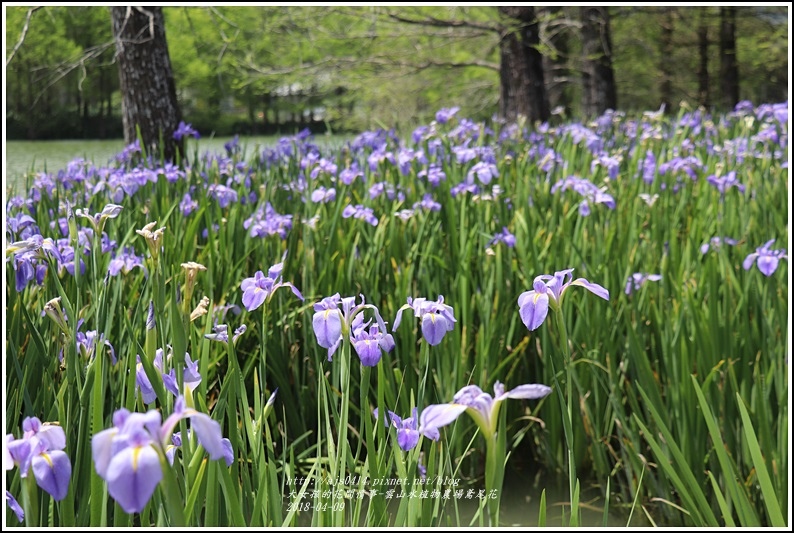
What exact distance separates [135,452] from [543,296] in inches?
22.0

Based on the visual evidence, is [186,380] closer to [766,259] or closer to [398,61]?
[766,259]

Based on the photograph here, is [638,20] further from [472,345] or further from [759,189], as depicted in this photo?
[472,345]

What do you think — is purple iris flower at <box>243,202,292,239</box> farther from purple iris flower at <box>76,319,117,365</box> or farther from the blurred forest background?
the blurred forest background

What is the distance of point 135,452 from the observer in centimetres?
56

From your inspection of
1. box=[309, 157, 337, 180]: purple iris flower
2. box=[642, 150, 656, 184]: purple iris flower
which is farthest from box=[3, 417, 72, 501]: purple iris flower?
box=[642, 150, 656, 184]: purple iris flower

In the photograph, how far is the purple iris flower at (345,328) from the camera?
0.96 m

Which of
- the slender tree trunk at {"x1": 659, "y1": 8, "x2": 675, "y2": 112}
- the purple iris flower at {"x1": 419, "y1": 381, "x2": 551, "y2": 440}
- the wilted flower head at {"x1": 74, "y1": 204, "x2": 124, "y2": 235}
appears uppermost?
the slender tree trunk at {"x1": 659, "y1": 8, "x2": 675, "y2": 112}

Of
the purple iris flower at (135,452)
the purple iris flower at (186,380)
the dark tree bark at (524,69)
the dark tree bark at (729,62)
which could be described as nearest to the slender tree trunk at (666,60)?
the dark tree bark at (729,62)

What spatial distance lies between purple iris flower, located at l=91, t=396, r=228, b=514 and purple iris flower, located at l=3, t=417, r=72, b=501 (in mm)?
245

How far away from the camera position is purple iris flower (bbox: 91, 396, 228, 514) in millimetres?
538

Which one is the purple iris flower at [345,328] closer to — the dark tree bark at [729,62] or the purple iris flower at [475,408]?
the purple iris flower at [475,408]

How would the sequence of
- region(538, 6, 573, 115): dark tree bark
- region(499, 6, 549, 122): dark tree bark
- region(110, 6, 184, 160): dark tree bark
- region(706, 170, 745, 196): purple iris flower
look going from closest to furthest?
region(706, 170, 745, 196): purple iris flower, region(110, 6, 184, 160): dark tree bark, region(499, 6, 549, 122): dark tree bark, region(538, 6, 573, 115): dark tree bark

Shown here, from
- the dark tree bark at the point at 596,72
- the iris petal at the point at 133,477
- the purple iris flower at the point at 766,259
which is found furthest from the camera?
the dark tree bark at the point at 596,72

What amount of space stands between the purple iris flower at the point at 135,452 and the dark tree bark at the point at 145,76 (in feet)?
13.1
